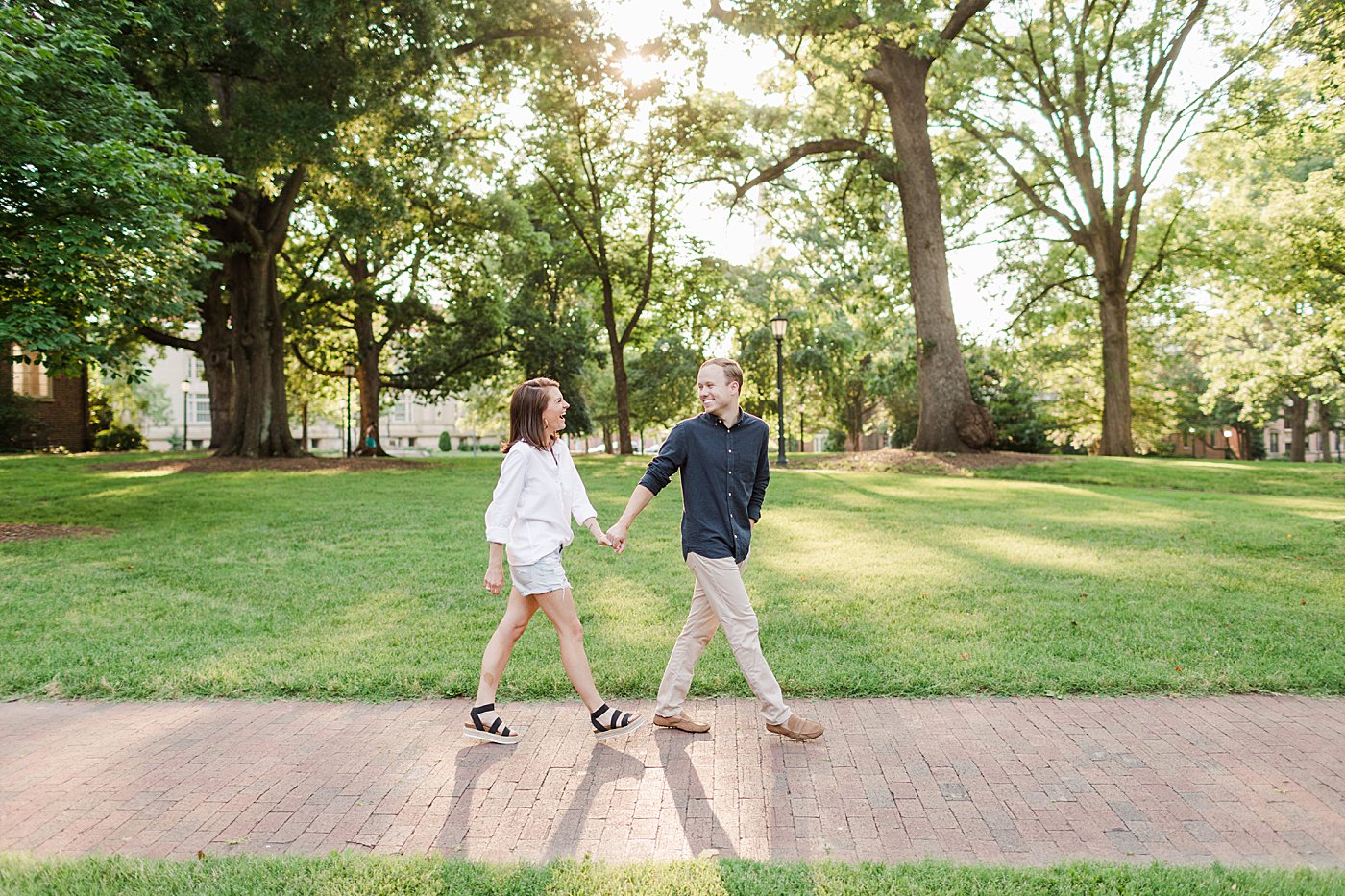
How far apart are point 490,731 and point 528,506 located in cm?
117

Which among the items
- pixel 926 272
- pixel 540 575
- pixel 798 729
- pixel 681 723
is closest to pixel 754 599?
pixel 681 723

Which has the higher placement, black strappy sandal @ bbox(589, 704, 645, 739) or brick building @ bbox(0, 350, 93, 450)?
brick building @ bbox(0, 350, 93, 450)

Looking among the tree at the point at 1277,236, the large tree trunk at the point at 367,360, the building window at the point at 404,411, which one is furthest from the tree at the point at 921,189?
the building window at the point at 404,411

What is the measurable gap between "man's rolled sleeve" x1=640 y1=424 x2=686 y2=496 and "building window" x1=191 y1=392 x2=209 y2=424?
84.9 meters

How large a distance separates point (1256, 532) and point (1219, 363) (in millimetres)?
29366

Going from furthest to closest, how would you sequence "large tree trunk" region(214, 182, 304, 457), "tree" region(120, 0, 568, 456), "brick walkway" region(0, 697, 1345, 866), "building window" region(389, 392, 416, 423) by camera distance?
"building window" region(389, 392, 416, 423)
"large tree trunk" region(214, 182, 304, 457)
"tree" region(120, 0, 568, 456)
"brick walkway" region(0, 697, 1345, 866)

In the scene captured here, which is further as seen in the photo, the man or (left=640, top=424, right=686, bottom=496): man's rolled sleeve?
(left=640, top=424, right=686, bottom=496): man's rolled sleeve

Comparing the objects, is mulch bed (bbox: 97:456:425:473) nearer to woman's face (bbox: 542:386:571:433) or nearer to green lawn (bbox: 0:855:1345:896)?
woman's face (bbox: 542:386:571:433)

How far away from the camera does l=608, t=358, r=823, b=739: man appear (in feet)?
14.0

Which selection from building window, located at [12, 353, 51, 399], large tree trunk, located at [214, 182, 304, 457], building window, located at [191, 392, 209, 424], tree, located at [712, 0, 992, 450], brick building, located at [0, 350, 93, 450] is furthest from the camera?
building window, located at [191, 392, 209, 424]

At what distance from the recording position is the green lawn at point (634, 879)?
2869 millimetres

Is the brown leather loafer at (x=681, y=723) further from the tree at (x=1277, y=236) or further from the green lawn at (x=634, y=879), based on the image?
the tree at (x=1277, y=236)

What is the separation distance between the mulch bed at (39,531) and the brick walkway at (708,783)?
7.18 meters

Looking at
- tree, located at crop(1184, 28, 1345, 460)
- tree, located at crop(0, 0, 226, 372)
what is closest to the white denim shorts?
tree, located at crop(0, 0, 226, 372)
